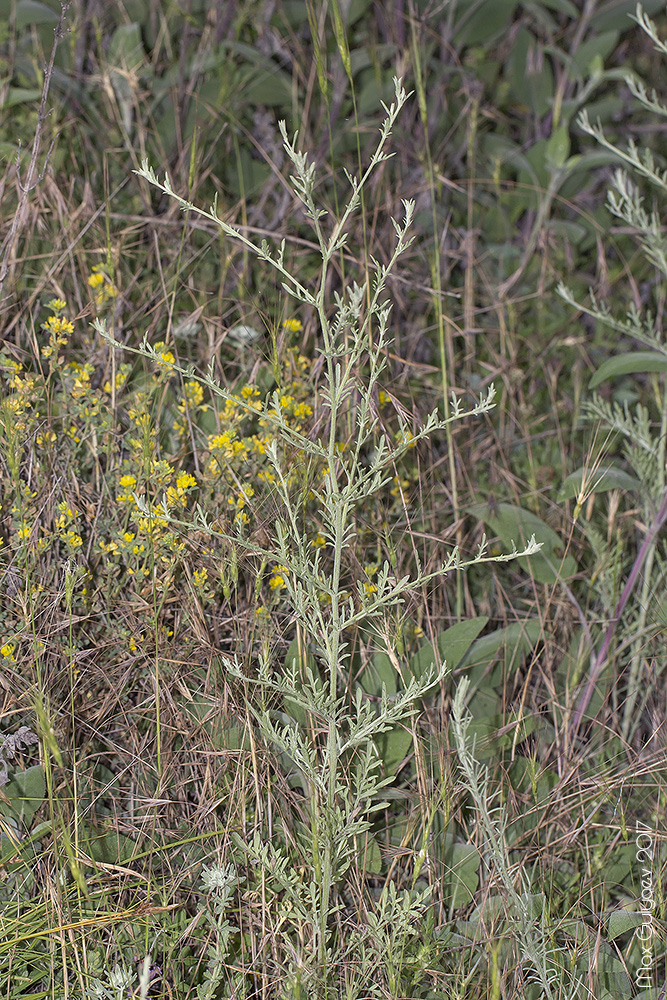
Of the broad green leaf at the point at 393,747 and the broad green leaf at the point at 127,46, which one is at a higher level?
the broad green leaf at the point at 127,46

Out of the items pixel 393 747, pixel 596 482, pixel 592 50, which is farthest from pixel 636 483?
pixel 592 50

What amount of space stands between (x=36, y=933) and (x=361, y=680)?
63cm

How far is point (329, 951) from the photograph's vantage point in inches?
48.1

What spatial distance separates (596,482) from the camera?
5.19 feet

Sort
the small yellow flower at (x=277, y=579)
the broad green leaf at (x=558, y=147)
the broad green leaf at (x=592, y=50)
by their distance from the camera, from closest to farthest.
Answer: the small yellow flower at (x=277, y=579) < the broad green leaf at (x=558, y=147) < the broad green leaf at (x=592, y=50)

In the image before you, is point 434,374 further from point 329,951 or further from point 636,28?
point 636,28

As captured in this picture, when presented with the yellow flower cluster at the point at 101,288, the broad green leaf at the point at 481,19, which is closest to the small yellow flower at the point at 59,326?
the yellow flower cluster at the point at 101,288

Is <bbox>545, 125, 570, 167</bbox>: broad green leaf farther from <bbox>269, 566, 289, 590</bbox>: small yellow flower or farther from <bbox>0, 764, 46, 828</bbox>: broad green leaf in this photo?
<bbox>0, 764, 46, 828</bbox>: broad green leaf

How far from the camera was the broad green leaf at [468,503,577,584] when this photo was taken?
1.71 meters

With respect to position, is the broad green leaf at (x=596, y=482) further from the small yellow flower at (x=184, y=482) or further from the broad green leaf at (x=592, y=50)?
the broad green leaf at (x=592, y=50)

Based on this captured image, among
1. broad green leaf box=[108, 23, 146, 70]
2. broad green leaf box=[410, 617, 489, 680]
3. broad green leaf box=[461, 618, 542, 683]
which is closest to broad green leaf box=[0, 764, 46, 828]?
broad green leaf box=[410, 617, 489, 680]

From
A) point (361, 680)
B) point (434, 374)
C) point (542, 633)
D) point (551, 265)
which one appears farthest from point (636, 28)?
point (361, 680)

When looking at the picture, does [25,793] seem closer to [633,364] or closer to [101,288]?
[101,288]

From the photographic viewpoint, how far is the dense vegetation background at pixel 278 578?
126 centimetres
